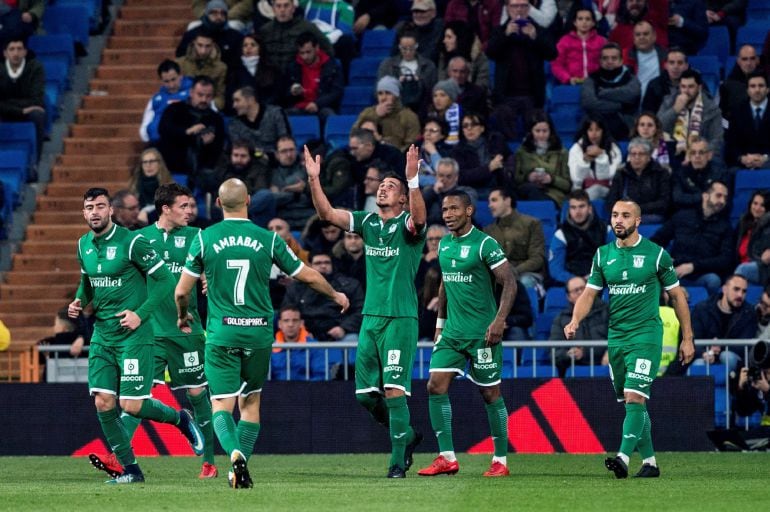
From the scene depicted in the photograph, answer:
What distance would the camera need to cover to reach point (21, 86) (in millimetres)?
22422

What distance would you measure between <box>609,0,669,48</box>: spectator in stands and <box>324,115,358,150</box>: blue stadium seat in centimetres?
366

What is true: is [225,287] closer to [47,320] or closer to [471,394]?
[471,394]

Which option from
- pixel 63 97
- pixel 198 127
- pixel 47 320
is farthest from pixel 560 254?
pixel 63 97

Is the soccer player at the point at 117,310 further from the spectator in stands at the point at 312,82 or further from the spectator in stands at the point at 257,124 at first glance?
the spectator in stands at the point at 312,82

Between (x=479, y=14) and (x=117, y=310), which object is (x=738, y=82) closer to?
(x=479, y=14)

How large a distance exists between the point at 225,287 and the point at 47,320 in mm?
9391

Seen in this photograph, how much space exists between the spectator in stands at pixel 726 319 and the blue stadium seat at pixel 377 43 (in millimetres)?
7192

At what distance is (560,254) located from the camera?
62.6 feet

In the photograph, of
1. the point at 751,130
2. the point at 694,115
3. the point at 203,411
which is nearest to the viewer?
the point at 203,411

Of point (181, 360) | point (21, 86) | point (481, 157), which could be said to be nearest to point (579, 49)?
point (481, 157)

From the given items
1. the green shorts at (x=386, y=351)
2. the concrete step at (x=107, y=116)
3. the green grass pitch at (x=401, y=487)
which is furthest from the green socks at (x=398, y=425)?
the concrete step at (x=107, y=116)

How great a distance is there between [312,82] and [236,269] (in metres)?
10.7

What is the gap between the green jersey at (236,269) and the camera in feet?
39.4

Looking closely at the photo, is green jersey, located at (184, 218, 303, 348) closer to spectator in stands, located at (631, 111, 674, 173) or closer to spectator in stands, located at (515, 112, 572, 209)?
spectator in stands, located at (631, 111, 674, 173)
